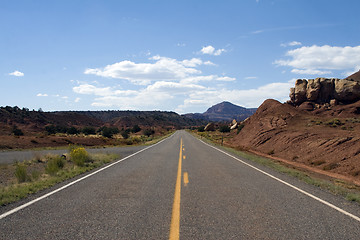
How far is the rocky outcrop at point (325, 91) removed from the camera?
43938 millimetres

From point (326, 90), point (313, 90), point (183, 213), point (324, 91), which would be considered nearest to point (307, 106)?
point (313, 90)

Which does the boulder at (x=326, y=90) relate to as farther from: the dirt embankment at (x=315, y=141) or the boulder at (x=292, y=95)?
the boulder at (x=292, y=95)

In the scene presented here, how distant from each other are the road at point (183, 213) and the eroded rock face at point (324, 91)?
142 feet

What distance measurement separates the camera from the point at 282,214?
574 cm

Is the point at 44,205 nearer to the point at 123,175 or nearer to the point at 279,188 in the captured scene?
the point at 123,175

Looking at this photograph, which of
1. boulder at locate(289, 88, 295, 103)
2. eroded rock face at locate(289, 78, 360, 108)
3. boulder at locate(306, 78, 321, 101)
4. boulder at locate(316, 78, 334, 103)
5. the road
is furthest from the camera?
boulder at locate(289, 88, 295, 103)

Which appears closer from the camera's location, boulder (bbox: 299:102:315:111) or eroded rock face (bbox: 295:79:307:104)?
boulder (bbox: 299:102:315:111)

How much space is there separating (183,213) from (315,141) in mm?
19861

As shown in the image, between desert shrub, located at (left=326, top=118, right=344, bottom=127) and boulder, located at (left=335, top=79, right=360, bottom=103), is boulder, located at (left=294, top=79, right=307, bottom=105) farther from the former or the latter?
desert shrub, located at (left=326, top=118, right=344, bottom=127)

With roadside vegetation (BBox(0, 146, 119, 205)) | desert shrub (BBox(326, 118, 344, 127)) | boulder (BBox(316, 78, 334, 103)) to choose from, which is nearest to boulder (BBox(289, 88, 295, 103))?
boulder (BBox(316, 78, 334, 103))

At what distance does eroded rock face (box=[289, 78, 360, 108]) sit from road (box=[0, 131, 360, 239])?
4341 centimetres

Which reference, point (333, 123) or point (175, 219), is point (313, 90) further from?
point (175, 219)

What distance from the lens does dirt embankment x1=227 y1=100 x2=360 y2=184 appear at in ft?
52.6

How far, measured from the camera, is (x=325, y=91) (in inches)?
1858
